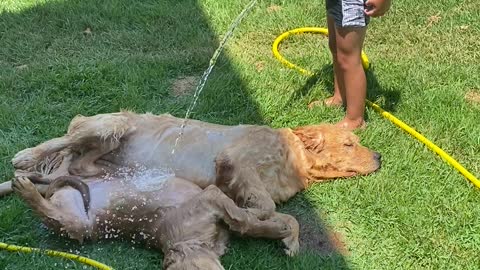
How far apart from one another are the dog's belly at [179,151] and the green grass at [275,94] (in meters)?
0.45

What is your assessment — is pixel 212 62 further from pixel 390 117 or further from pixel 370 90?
pixel 390 117

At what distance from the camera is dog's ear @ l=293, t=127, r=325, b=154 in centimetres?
402

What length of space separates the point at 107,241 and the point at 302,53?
9.02ft

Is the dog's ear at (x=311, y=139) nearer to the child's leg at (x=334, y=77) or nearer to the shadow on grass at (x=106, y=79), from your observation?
the shadow on grass at (x=106, y=79)

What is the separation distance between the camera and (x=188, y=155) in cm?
375

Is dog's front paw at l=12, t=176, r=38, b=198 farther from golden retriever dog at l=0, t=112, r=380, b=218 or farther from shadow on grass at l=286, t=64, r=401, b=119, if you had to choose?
shadow on grass at l=286, t=64, r=401, b=119

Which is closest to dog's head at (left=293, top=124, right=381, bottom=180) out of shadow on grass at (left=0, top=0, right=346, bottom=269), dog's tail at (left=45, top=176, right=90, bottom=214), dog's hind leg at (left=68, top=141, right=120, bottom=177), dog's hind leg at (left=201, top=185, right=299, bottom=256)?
shadow on grass at (left=0, top=0, right=346, bottom=269)

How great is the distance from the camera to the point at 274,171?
3.83 meters

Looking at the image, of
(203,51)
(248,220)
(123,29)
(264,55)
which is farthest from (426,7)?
(248,220)

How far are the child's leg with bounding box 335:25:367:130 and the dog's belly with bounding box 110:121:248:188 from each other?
0.96 metres

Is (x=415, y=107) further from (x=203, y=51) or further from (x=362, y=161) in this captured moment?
(x=203, y=51)

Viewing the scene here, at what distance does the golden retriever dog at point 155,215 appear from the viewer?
3283mm

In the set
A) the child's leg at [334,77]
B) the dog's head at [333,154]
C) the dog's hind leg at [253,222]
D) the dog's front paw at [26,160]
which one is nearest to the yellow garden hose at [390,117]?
the child's leg at [334,77]

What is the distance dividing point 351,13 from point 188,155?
1.33m
